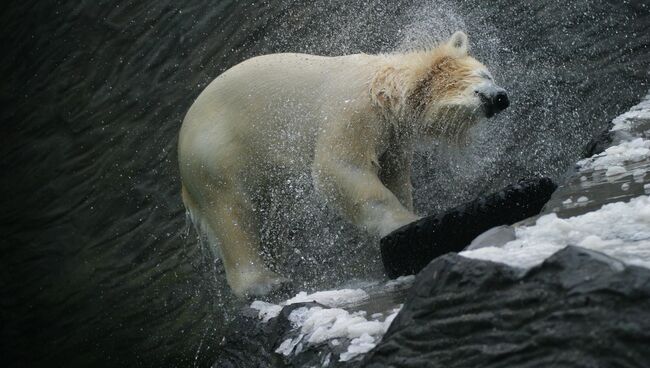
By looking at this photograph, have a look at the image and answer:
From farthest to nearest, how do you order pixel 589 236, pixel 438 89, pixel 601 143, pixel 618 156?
pixel 438 89, pixel 601 143, pixel 618 156, pixel 589 236

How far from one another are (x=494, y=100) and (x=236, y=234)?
147 centimetres

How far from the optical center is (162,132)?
6969 mm

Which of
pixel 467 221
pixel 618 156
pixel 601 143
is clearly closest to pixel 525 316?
pixel 618 156

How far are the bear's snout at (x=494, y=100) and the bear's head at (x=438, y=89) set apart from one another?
30 millimetres

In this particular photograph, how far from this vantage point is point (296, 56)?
4836 mm

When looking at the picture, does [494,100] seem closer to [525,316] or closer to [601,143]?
[601,143]

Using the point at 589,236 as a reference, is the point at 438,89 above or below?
below

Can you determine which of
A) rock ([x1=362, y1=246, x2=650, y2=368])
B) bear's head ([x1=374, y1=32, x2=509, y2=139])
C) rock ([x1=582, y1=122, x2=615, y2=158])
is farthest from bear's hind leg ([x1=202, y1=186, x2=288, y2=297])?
rock ([x1=362, y1=246, x2=650, y2=368])

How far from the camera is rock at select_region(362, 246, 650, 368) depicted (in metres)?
1.59

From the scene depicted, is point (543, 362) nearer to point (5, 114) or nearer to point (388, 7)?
point (388, 7)

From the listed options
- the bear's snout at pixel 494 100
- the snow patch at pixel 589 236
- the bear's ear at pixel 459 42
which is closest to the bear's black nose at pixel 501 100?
the bear's snout at pixel 494 100

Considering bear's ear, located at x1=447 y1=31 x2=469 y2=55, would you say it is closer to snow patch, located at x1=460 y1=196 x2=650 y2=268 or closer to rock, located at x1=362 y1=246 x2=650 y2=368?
snow patch, located at x1=460 y1=196 x2=650 y2=268

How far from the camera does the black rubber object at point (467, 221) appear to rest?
345 centimetres

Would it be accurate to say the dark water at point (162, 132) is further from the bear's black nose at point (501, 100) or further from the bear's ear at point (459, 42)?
the bear's black nose at point (501, 100)
